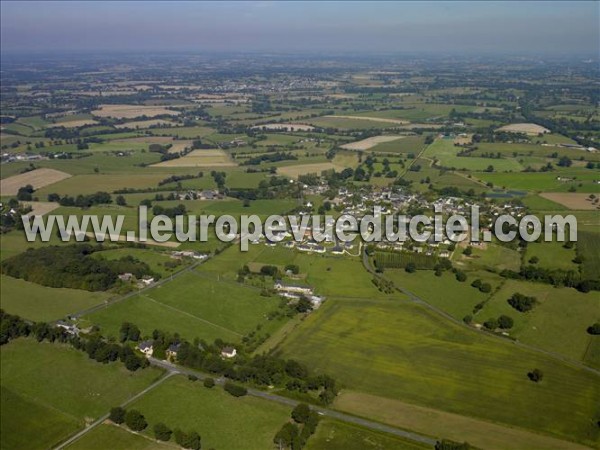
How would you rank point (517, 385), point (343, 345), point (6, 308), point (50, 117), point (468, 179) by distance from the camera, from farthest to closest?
point (50, 117) → point (468, 179) → point (6, 308) → point (343, 345) → point (517, 385)

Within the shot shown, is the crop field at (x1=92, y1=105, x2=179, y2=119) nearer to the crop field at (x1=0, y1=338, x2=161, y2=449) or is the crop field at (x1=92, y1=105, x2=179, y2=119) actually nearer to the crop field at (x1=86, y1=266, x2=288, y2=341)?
the crop field at (x1=86, y1=266, x2=288, y2=341)

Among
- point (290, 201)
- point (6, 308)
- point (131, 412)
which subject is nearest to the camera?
point (131, 412)

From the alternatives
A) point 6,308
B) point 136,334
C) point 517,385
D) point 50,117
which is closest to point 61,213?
point 6,308

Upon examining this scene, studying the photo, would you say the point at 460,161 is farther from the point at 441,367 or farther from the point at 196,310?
the point at 441,367

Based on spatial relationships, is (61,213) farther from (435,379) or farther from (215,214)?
(435,379)

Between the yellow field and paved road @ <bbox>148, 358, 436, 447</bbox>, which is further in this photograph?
the yellow field

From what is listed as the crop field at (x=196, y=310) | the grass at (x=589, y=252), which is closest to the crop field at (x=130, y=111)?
the crop field at (x=196, y=310)

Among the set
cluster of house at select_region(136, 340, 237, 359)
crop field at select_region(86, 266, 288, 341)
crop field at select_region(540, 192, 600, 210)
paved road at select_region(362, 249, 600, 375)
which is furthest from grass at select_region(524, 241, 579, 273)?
cluster of house at select_region(136, 340, 237, 359)
